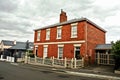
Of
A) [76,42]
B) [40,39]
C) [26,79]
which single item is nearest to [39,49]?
[40,39]

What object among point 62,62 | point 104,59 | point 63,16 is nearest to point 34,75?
point 62,62

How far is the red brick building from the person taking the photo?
24094 mm

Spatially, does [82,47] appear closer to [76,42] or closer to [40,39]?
[76,42]

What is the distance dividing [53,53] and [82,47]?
6.79 metres

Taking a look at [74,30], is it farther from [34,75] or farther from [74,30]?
[34,75]

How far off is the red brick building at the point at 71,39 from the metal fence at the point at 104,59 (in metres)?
0.89

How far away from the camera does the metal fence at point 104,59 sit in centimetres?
2367

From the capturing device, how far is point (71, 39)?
25.8m

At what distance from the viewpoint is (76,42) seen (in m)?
24.8

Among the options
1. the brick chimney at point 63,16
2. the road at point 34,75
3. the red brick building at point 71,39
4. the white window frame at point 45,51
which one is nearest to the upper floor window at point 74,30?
the red brick building at point 71,39

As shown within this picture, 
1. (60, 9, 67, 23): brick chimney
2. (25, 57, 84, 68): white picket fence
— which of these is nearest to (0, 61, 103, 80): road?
(25, 57, 84, 68): white picket fence

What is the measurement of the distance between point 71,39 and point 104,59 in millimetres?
5713

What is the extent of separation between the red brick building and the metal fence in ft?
2.92

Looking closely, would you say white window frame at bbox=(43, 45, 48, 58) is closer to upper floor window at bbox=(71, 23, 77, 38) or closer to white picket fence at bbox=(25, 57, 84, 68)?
white picket fence at bbox=(25, 57, 84, 68)
